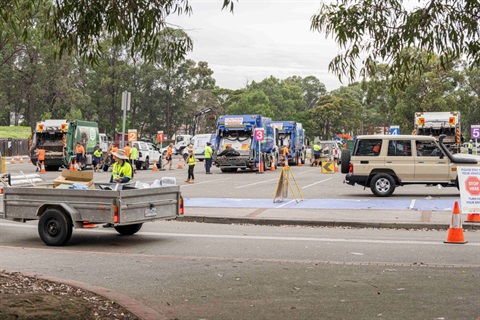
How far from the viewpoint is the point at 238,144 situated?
39.3 m

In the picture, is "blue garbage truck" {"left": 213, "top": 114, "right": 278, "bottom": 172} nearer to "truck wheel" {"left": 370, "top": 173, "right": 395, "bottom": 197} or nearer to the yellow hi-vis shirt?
"truck wheel" {"left": 370, "top": 173, "right": 395, "bottom": 197}

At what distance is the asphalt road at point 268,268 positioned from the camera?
7.66m

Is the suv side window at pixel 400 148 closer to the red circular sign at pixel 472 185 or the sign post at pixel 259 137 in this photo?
the red circular sign at pixel 472 185

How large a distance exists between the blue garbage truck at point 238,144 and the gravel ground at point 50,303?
2993 centimetres

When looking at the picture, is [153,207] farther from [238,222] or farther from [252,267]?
[238,222]

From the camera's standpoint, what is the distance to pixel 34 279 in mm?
8664

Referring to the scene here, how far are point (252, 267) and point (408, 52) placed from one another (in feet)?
12.5

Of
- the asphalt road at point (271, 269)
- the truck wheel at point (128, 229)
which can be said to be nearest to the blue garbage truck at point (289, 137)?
the asphalt road at point (271, 269)

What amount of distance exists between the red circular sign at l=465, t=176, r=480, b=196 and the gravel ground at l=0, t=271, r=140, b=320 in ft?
31.9

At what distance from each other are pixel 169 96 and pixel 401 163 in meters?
Result: 69.5

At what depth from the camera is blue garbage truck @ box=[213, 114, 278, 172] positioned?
38.5 m

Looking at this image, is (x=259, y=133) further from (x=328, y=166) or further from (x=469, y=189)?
(x=469, y=189)

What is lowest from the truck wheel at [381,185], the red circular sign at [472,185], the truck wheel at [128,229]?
the truck wheel at [128,229]

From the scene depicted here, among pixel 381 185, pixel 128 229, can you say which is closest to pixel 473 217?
pixel 381 185
